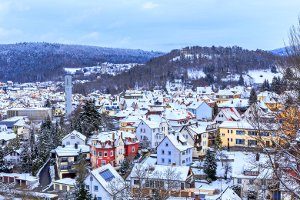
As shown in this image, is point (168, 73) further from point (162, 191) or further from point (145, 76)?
point (162, 191)

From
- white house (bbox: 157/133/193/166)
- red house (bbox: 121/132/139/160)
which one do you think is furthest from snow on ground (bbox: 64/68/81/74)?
white house (bbox: 157/133/193/166)

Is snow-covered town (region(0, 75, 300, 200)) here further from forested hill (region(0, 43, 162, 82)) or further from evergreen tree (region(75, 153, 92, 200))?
forested hill (region(0, 43, 162, 82))

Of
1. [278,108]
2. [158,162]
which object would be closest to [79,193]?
[158,162]

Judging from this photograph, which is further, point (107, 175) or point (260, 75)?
point (260, 75)

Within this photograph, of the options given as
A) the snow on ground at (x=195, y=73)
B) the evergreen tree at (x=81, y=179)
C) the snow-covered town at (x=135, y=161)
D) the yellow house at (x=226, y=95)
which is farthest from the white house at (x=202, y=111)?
the snow on ground at (x=195, y=73)

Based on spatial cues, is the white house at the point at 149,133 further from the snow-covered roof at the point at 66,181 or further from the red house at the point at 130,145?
the snow-covered roof at the point at 66,181

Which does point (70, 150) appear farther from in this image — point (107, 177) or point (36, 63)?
point (36, 63)

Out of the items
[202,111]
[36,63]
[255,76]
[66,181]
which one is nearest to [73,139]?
[66,181]
